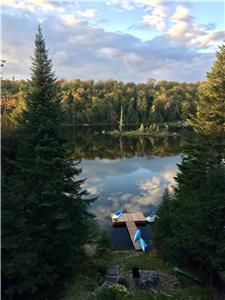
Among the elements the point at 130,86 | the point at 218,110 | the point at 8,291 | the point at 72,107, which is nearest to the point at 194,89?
the point at 130,86

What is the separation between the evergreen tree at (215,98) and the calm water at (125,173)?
9323 millimetres

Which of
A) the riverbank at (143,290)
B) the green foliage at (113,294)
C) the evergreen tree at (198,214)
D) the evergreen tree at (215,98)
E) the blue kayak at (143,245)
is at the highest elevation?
the evergreen tree at (215,98)

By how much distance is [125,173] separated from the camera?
52.7 m

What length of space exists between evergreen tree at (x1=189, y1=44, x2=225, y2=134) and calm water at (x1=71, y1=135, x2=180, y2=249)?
9323mm

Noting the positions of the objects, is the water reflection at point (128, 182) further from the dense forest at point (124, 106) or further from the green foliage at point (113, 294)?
the dense forest at point (124, 106)

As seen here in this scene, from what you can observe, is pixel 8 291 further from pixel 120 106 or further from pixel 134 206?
pixel 120 106

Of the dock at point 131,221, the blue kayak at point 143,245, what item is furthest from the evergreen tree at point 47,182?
the dock at point 131,221

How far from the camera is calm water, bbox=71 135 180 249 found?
35719mm

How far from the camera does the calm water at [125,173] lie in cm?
3572

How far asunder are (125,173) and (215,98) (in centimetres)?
3383

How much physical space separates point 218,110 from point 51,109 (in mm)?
9314

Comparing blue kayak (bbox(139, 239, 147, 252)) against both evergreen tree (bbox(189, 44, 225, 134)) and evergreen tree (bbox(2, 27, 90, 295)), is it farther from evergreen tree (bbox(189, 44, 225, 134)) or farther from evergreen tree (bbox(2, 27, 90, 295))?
evergreen tree (bbox(189, 44, 225, 134))

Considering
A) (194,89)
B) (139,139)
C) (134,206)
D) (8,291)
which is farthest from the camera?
(194,89)

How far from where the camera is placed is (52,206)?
1631cm
